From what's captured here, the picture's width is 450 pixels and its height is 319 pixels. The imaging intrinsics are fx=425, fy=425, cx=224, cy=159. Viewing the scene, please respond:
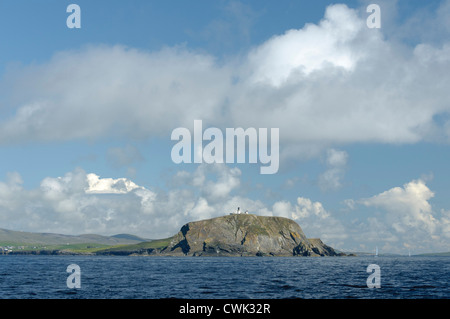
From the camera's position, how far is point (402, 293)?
6600cm

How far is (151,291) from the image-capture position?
2697 inches

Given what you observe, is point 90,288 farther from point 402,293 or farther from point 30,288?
point 402,293
